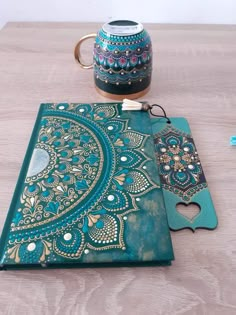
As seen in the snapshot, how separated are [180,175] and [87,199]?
130 mm

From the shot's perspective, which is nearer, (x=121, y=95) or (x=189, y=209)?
(x=189, y=209)

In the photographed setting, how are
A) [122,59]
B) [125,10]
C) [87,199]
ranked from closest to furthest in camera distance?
[87,199] < [122,59] < [125,10]

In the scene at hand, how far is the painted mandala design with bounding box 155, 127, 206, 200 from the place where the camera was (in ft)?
1.26

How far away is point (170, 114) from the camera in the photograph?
513 millimetres

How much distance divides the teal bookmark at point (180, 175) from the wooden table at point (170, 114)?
0.01 meters

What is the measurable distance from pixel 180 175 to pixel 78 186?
136 millimetres

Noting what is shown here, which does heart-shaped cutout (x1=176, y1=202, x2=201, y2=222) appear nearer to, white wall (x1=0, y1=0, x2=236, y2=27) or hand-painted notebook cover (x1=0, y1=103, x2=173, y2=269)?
hand-painted notebook cover (x1=0, y1=103, x2=173, y2=269)

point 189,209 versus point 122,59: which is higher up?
point 122,59

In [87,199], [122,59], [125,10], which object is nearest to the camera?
[87,199]

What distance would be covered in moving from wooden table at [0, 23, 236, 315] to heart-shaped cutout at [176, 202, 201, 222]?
0.07ft

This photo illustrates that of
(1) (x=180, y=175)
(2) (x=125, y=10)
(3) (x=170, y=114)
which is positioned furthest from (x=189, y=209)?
(2) (x=125, y=10)

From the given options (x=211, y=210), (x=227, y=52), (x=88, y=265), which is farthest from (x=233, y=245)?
(x=227, y=52)

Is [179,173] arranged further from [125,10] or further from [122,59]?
[125,10]

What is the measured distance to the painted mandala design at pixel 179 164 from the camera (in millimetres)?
385
